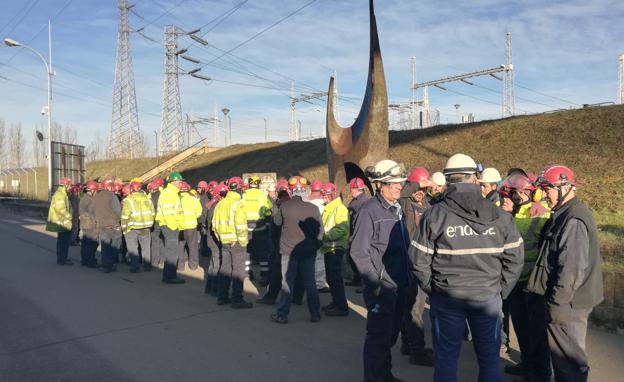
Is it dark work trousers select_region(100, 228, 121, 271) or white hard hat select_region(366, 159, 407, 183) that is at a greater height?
white hard hat select_region(366, 159, 407, 183)

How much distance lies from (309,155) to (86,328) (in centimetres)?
2242

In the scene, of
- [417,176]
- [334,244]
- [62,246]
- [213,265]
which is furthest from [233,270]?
[62,246]

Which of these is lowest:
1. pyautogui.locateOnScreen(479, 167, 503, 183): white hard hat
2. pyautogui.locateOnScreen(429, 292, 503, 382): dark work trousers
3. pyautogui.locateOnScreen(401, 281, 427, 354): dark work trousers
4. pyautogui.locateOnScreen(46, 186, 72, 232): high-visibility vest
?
pyautogui.locateOnScreen(401, 281, 427, 354): dark work trousers

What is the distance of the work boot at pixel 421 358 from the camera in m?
4.91

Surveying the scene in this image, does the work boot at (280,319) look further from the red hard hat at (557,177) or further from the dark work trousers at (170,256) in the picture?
the red hard hat at (557,177)

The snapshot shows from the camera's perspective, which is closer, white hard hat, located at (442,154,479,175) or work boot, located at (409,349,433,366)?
white hard hat, located at (442,154,479,175)

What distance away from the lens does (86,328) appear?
6.10 meters

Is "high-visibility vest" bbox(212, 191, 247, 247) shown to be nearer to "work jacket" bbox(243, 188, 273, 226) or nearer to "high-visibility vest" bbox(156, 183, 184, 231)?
"work jacket" bbox(243, 188, 273, 226)

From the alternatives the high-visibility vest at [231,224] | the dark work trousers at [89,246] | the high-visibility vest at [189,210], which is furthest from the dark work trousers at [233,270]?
the dark work trousers at [89,246]

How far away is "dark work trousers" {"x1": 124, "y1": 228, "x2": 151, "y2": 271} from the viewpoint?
1005 cm

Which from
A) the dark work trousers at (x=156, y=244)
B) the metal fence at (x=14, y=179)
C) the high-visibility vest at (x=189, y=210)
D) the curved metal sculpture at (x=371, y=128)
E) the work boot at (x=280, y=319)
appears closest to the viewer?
the work boot at (x=280, y=319)

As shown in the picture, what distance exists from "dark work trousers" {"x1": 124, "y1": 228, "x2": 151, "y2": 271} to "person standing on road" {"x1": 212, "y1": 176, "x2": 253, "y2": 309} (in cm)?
343

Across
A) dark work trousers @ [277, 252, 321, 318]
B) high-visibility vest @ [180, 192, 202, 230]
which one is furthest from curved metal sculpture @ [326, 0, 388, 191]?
dark work trousers @ [277, 252, 321, 318]

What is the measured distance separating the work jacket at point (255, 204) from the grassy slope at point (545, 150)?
5198 mm
